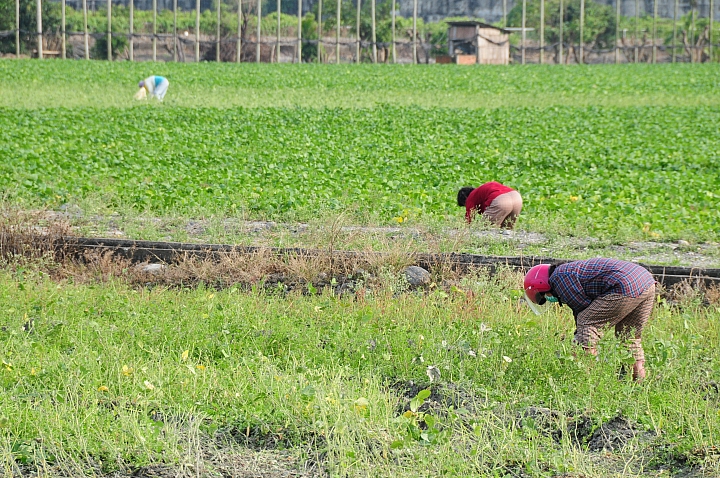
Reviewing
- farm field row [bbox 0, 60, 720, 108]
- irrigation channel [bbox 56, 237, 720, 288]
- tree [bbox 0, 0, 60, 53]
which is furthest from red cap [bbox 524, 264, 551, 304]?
tree [bbox 0, 0, 60, 53]

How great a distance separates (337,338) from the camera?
669 centimetres

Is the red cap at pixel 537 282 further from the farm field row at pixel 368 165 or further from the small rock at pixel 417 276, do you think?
the farm field row at pixel 368 165

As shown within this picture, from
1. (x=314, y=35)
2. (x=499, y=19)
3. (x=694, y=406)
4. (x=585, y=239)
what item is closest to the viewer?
(x=694, y=406)

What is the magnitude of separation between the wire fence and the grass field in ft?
138

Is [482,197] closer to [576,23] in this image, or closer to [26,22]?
[26,22]

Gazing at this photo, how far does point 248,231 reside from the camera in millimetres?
11008

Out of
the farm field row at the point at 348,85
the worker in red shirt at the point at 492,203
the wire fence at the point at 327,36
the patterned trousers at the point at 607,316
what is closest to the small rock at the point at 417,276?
the worker in red shirt at the point at 492,203

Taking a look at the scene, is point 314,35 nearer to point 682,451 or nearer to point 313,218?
point 313,218

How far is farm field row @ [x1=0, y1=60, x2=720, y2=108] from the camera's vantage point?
1185 inches

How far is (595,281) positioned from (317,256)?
11.1 ft

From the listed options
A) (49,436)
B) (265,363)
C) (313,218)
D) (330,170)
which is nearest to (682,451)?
(265,363)

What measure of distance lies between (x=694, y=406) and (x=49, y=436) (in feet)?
11.4

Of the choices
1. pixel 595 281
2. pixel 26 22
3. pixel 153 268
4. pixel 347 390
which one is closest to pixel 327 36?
pixel 26 22

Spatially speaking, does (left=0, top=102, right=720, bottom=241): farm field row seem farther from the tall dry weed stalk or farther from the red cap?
the red cap
